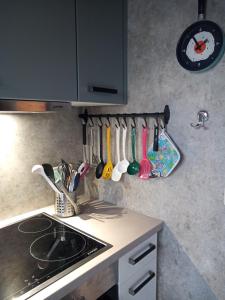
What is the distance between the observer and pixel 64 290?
738 millimetres

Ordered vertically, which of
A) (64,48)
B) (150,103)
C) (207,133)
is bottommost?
(207,133)

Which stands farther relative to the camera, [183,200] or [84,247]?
[183,200]

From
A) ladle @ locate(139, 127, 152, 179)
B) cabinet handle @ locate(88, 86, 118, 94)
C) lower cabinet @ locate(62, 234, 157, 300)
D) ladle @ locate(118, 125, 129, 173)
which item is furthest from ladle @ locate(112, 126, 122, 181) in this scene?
lower cabinet @ locate(62, 234, 157, 300)

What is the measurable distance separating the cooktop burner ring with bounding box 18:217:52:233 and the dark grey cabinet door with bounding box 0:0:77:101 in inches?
25.1

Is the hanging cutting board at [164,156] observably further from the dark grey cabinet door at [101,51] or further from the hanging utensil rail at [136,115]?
the dark grey cabinet door at [101,51]

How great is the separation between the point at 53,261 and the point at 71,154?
2.35 ft

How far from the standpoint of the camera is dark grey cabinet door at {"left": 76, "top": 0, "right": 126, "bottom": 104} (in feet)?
3.28

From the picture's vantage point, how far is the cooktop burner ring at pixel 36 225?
3.64ft

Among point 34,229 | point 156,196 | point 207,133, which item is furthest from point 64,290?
point 207,133

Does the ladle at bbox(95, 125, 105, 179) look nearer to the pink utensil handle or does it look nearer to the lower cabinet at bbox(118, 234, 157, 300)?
the pink utensil handle

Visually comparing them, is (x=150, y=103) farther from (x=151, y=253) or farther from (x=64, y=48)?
(x=151, y=253)

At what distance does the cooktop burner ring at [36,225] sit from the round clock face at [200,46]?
101 cm

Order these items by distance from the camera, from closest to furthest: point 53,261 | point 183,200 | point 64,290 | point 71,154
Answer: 1. point 64,290
2. point 53,261
3. point 183,200
4. point 71,154

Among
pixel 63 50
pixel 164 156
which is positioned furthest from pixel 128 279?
pixel 63 50
